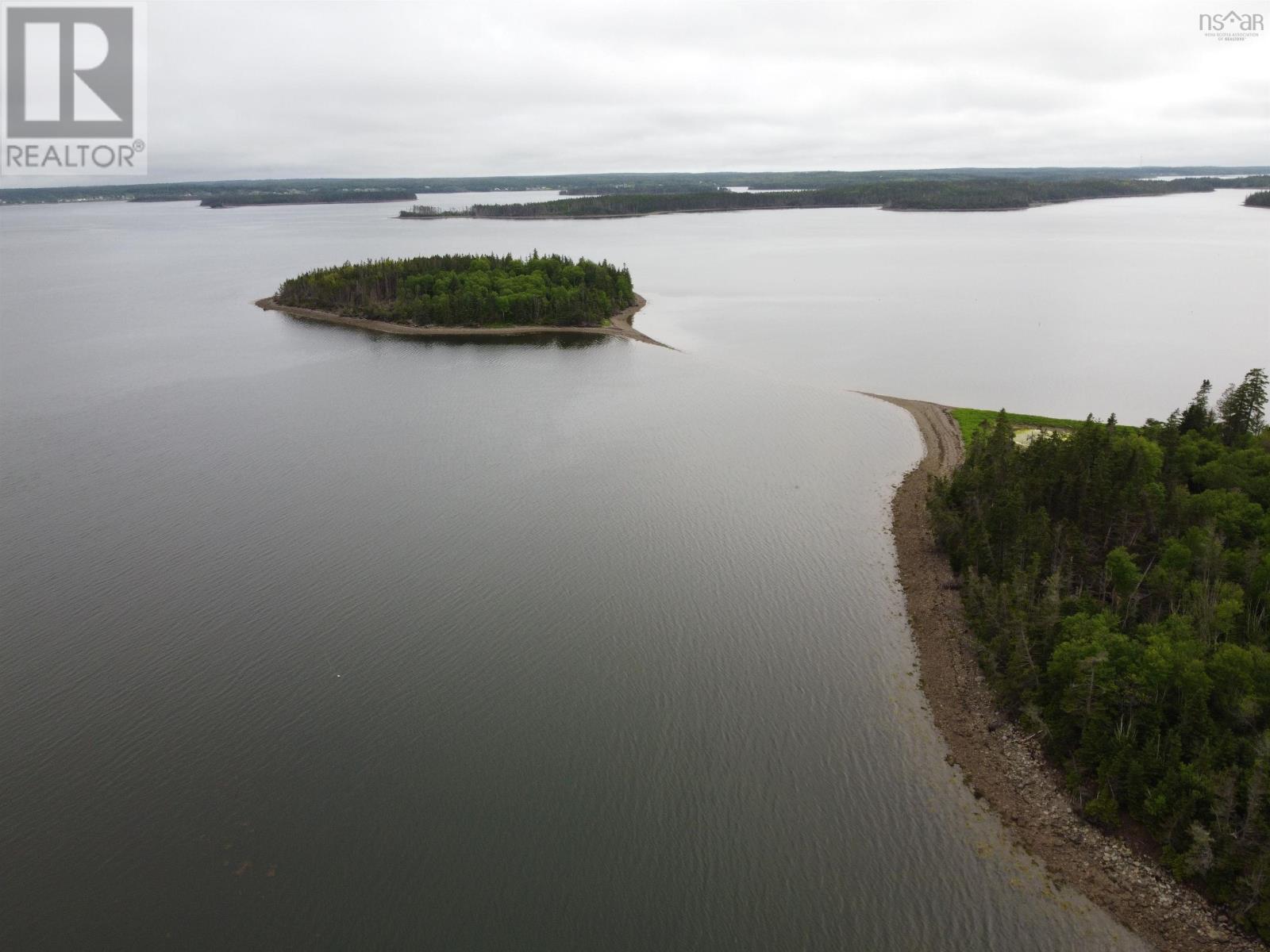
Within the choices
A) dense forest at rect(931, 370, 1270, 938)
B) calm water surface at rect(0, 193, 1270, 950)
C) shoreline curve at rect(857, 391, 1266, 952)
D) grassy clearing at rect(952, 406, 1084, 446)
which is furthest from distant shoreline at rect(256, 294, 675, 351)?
shoreline curve at rect(857, 391, 1266, 952)

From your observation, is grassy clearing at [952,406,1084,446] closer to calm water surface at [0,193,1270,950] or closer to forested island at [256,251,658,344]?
calm water surface at [0,193,1270,950]

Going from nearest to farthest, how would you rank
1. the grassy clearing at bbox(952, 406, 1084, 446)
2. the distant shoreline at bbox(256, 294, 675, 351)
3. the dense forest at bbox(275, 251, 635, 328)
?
the grassy clearing at bbox(952, 406, 1084, 446) → the distant shoreline at bbox(256, 294, 675, 351) → the dense forest at bbox(275, 251, 635, 328)

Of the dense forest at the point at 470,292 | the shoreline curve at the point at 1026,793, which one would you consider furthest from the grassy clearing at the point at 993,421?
the dense forest at the point at 470,292

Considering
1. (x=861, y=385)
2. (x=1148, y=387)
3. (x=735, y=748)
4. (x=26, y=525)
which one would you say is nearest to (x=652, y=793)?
(x=735, y=748)

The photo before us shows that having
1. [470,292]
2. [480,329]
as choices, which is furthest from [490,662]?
[470,292]

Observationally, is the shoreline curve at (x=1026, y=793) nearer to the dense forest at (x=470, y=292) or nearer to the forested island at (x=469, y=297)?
the forested island at (x=469, y=297)

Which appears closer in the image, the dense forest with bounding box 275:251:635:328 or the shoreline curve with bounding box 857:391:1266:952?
the shoreline curve with bounding box 857:391:1266:952
